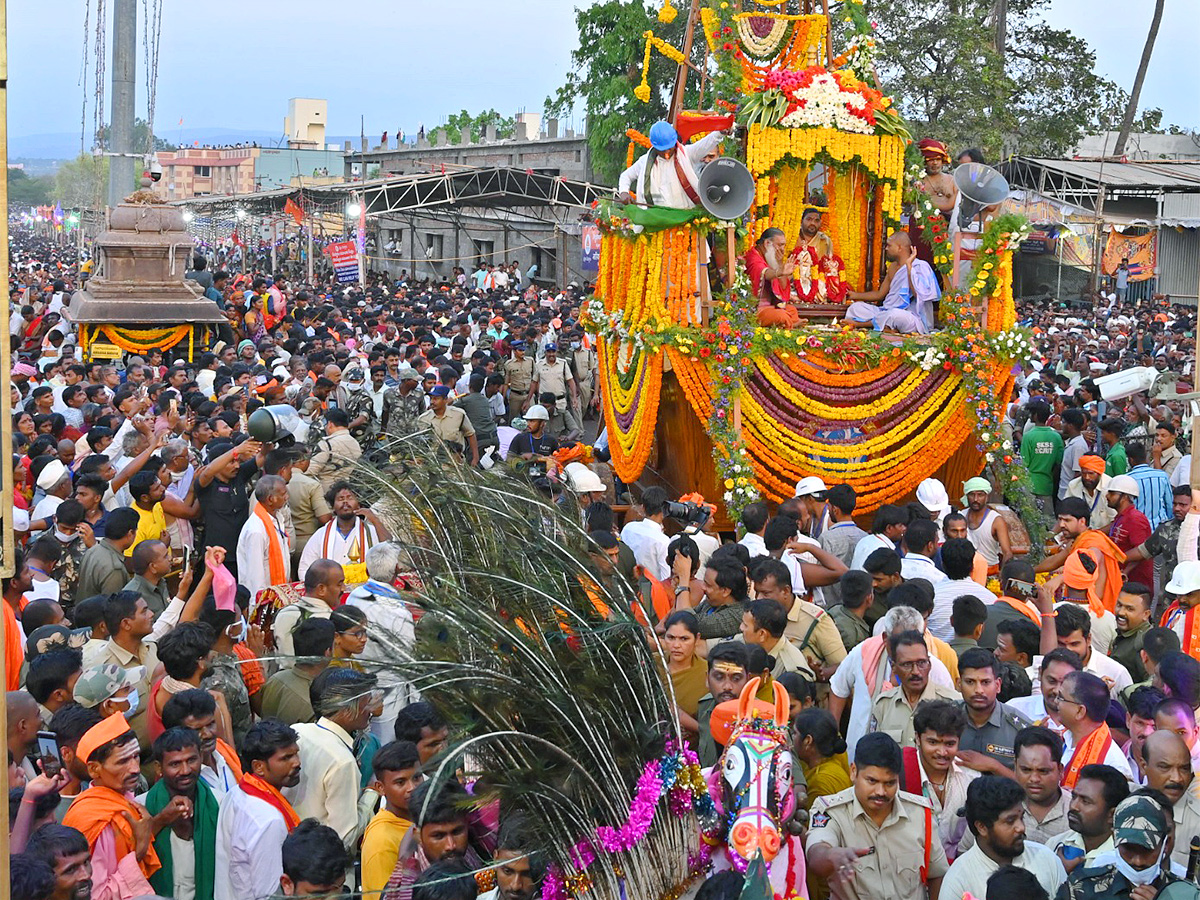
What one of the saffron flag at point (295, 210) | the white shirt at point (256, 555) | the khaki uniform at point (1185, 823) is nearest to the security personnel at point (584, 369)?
the white shirt at point (256, 555)

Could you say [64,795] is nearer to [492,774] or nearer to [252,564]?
[492,774]

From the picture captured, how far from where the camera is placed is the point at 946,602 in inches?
258

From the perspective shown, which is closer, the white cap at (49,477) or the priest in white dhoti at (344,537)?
the priest in white dhoti at (344,537)

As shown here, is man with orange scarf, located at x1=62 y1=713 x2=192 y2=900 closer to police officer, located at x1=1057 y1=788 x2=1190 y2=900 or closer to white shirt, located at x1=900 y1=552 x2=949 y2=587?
police officer, located at x1=1057 y1=788 x2=1190 y2=900

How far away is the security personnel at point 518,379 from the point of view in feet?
47.9

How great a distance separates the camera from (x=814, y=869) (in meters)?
4.46

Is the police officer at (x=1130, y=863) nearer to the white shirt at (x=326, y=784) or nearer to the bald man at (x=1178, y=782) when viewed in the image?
the bald man at (x=1178, y=782)

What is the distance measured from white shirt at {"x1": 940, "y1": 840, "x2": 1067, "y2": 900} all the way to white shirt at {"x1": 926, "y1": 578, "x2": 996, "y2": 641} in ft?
7.64

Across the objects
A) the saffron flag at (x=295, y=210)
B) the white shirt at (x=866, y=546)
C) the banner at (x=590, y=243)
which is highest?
the saffron flag at (x=295, y=210)

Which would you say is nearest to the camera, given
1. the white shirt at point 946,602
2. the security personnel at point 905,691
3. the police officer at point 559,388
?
the security personnel at point 905,691

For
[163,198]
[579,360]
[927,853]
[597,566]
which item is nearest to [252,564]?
[597,566]

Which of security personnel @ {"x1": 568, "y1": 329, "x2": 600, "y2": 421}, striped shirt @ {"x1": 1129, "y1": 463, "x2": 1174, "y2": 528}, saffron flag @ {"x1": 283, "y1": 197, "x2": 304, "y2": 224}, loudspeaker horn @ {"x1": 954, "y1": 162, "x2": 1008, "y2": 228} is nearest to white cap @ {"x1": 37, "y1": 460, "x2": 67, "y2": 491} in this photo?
striped shirt @ {"x1": 1129, "y1": 463, "x2": 1174, "y2": 528}

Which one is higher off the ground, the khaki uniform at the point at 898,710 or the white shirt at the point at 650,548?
the white shirt at the point at 650,548

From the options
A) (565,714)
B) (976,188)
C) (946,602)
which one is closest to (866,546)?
(946,602)
